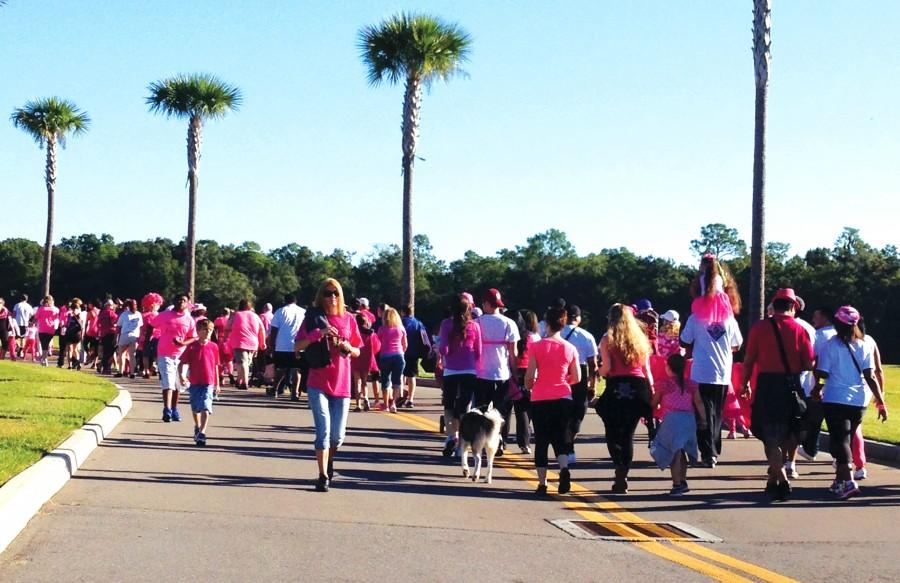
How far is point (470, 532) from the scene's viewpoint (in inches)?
338

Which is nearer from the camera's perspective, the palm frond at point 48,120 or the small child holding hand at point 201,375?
the small child holding hand at point 201,375

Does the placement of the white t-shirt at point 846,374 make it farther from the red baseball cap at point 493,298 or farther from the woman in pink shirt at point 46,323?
the woman in pink shirt at point 46,323

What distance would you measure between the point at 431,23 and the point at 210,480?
25.7 meters

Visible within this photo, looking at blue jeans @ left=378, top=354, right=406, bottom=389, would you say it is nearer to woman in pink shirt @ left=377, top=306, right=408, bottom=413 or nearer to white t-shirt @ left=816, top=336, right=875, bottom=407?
woman in pink shirt @ left=377, top=306, right=408, bottom=413

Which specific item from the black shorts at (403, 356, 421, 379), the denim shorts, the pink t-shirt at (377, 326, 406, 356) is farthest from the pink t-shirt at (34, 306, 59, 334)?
the denim shorts

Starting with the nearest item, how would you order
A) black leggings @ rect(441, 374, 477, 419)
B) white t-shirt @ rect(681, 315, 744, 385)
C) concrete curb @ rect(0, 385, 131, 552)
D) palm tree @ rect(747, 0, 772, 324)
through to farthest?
1. concrete curb @ rect(0, 385, 131, 552)
2. white t-shirt @ rect(681, 315, 744, 385)
3. black leggings @ rect(441, 374, 477, 419)
4. palm tree @ rect(747, 0, 772, 324)

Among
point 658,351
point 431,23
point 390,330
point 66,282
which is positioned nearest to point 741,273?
point 431,23

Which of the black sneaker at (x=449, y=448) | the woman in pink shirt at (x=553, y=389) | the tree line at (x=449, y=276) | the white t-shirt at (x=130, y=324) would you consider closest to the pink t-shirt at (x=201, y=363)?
the black sneaker at (x=449, y=448)

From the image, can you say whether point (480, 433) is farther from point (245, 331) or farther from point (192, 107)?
point (192, 107)

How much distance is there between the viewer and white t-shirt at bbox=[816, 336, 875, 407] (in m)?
11.1

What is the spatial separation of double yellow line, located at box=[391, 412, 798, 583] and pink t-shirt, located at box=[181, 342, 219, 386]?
12.8 ft

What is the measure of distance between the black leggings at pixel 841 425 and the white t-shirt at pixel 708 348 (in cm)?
120

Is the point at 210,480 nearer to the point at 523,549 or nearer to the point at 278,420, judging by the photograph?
the point at 523,549

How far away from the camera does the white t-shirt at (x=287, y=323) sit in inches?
803
